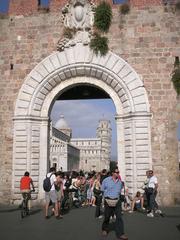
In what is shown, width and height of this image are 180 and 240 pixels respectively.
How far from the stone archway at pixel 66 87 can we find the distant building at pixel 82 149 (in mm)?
Result: 57722

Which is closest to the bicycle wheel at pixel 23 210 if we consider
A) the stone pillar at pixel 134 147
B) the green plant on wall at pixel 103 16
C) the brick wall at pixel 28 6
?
the stone pillar at pixel 134 147

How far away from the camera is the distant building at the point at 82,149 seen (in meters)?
71.9

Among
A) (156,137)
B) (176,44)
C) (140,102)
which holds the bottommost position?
(156,137)

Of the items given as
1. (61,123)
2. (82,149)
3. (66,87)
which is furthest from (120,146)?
(82,149)

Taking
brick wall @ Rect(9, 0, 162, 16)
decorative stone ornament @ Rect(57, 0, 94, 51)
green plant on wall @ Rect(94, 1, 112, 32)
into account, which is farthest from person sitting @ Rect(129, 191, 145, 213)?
brick wall @ Rect(9, 0, 162, 16)

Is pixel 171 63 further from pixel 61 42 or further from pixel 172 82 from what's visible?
pixel 61 42

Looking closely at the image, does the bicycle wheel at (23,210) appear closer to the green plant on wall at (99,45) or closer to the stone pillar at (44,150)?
the stone pillar at (44,150)

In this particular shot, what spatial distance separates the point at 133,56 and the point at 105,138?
80.6 m

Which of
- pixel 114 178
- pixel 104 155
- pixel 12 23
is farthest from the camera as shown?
pixel 104 155

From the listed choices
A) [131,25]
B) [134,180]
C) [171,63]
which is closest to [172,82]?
[171,63]

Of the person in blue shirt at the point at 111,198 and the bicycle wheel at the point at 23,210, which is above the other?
the person in blue shirt at the point at 111,198

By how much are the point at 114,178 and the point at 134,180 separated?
4505 millimetres

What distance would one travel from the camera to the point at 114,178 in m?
6.62

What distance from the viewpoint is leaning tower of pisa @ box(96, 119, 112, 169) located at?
8850cm
